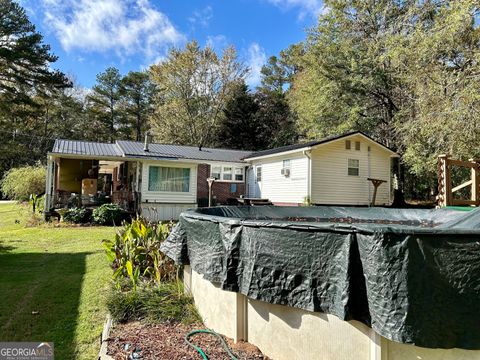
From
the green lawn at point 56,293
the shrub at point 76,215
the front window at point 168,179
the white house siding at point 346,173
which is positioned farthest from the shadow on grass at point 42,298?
the white house siding at point 346,173

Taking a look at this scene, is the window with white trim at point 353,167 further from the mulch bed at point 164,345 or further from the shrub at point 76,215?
the mulch bed at point 164,345

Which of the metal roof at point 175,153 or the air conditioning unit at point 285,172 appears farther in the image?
the air conditioning unit at point 285,172

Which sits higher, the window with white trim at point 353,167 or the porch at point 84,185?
the window with white trim at point 353,167

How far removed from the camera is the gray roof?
45.3 feet

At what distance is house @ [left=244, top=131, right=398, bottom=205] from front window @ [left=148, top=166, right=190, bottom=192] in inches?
172

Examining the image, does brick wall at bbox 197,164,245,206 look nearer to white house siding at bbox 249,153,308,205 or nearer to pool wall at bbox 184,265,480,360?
white house siding at bbox 249,153,308,205

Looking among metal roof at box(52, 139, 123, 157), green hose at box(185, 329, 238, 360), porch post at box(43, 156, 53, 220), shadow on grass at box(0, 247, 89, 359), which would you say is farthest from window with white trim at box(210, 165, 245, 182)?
green hose at box(185, 329, 238, 360)

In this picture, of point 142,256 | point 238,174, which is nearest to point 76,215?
point 238,174

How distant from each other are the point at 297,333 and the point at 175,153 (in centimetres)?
1505

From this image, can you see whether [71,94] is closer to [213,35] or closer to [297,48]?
[213,35]

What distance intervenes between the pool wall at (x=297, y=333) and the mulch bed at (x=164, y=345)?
0.38 ft

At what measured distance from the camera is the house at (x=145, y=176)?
13492 mm

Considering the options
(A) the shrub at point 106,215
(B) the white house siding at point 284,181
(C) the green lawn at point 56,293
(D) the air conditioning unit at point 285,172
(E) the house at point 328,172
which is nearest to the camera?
(C) the green lawn at point 56,293

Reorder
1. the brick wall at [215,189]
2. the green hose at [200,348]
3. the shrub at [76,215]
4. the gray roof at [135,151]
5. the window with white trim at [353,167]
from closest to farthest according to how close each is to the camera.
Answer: the green hose at [200,348]
the shrub at [76,215]
the gray roof at [135,151]
the window with white trim at [353,167]
the brick wall at [215,189]
